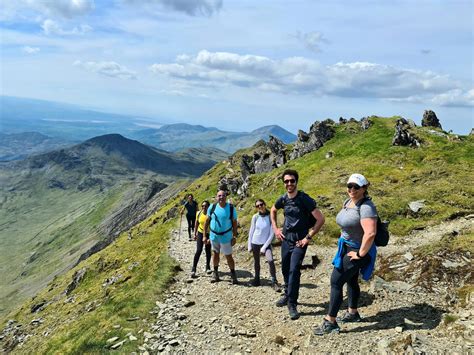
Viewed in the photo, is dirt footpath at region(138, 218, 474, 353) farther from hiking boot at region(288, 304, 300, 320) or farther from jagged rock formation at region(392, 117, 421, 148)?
jagged rock formation at region(392, 117, 421, 148)

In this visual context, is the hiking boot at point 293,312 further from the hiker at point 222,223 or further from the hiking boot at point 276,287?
the hiker at point 222,223

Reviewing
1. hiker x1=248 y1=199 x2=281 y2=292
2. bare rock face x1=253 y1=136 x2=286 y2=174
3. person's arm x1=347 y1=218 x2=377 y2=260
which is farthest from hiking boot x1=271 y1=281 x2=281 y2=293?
bare rock face x1=253 y1=136 x2=286 y2=174

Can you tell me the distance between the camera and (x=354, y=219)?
10.4 meters

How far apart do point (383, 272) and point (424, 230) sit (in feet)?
27.7

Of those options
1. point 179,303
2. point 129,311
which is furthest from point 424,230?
point 129,311

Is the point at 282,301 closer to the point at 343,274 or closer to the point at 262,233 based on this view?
the point at 262,233

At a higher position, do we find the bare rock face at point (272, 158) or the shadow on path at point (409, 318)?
the bare rock face at point (272, 158)

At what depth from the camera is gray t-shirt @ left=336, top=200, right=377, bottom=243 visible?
33.2 ft

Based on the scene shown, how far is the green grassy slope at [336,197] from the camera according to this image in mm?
17000

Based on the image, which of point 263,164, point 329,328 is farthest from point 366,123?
point 329,328

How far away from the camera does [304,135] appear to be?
170 ft

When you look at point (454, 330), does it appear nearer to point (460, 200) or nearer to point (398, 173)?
point (460, 200)

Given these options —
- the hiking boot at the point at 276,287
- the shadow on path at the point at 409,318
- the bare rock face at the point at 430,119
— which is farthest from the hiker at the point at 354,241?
the bare rock face at the point at 430,119

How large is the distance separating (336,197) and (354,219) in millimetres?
19162
